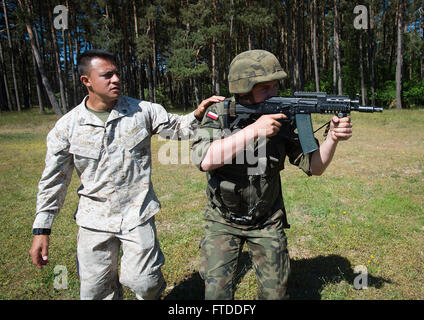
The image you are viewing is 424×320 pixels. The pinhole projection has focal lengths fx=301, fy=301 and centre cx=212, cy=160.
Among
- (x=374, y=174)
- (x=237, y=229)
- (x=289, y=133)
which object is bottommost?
(x=374, y=174)

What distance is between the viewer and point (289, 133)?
264 cm

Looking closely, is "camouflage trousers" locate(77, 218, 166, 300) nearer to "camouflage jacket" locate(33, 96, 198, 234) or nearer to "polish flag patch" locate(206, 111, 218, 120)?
"camouflage jacket" locate(33, 96, 198, 234)

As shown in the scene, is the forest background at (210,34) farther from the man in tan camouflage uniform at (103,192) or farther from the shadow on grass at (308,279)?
the man in tan camouflage uniform at (103,192)

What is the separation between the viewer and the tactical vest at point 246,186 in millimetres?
2455

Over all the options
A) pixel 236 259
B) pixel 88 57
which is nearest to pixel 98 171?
pixel 88 57

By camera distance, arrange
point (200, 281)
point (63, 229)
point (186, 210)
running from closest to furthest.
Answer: point (200, 281), point (63, 229), point (186, 210)

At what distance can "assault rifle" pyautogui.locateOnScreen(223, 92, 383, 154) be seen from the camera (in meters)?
2.44

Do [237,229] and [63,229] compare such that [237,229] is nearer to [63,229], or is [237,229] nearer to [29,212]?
[63,229]

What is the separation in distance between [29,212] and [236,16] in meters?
23.7

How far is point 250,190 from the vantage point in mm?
2467

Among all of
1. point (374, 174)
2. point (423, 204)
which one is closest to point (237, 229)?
point (423, 204)

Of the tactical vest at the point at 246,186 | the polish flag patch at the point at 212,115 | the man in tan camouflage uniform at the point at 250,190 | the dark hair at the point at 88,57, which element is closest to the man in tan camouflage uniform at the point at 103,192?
the dark hair at the point at 88,57

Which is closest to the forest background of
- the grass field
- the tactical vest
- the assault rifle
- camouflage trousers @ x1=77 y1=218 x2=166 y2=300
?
the grass field

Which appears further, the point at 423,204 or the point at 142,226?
the point at 423,204
